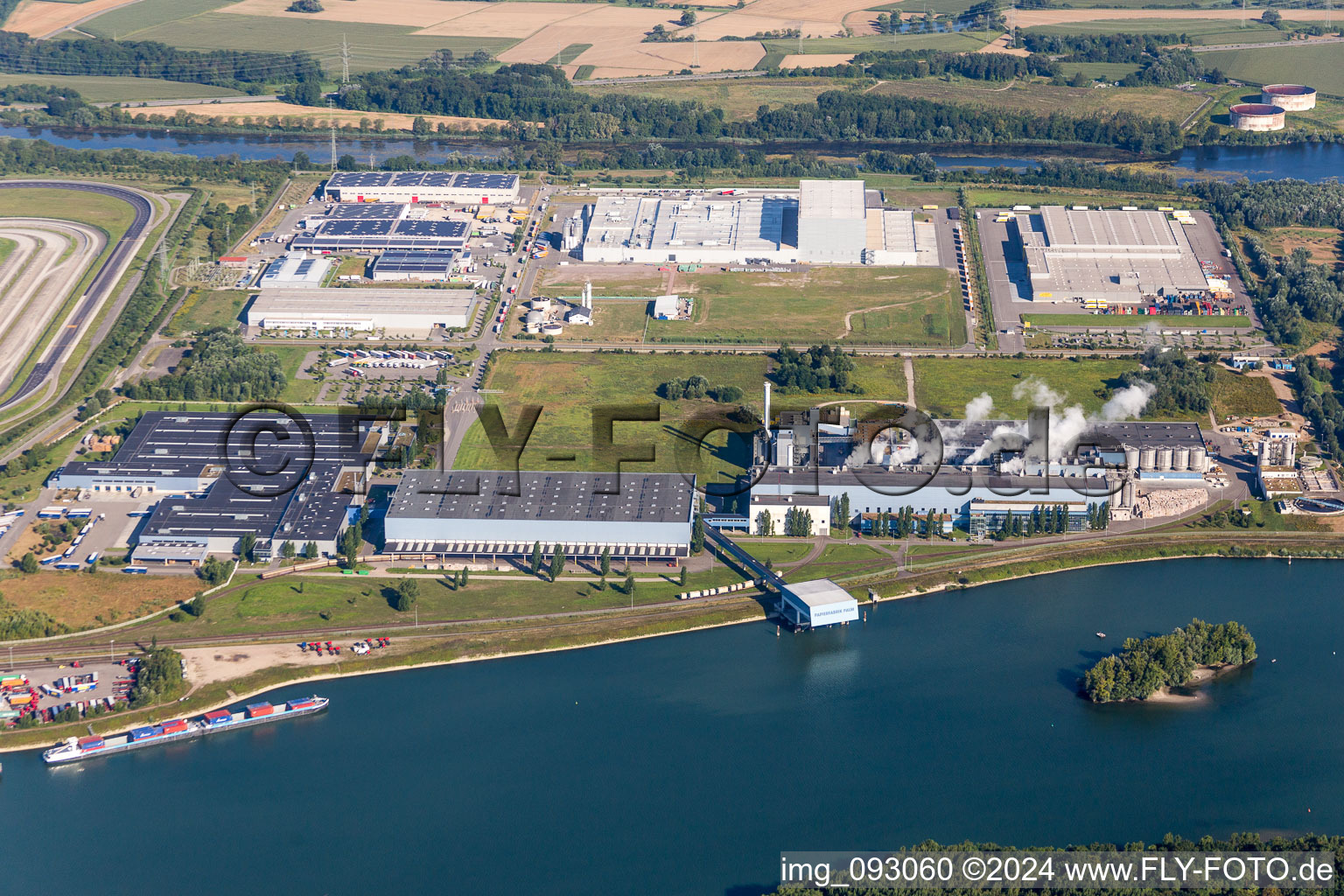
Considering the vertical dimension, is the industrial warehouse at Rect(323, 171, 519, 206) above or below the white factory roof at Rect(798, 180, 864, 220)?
below

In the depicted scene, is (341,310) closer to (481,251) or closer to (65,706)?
(481,251)

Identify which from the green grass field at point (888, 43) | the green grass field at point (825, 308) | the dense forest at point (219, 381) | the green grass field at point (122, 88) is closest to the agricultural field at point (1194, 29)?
the green grass field at point (888, 43)

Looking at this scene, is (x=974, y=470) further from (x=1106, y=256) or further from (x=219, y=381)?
(x=219, y=381)

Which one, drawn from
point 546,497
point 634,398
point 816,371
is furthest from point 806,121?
point 546,497

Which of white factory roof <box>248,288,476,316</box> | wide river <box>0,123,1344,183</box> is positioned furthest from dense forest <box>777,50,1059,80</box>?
white factory roof <box>248,288,476,316</box>

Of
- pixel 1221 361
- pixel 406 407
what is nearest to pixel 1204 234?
pixel 1221 361

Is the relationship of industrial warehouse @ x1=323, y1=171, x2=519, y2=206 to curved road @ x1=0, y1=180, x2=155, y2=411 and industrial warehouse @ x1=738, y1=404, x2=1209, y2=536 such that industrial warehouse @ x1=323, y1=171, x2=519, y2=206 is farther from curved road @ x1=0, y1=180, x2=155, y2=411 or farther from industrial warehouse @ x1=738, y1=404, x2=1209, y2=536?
industrial warehouse @ x1=738, y1=404, x2=1209, y2=536

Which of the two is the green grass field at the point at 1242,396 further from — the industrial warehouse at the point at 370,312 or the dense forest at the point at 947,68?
the dense forest at the point at 947,68
